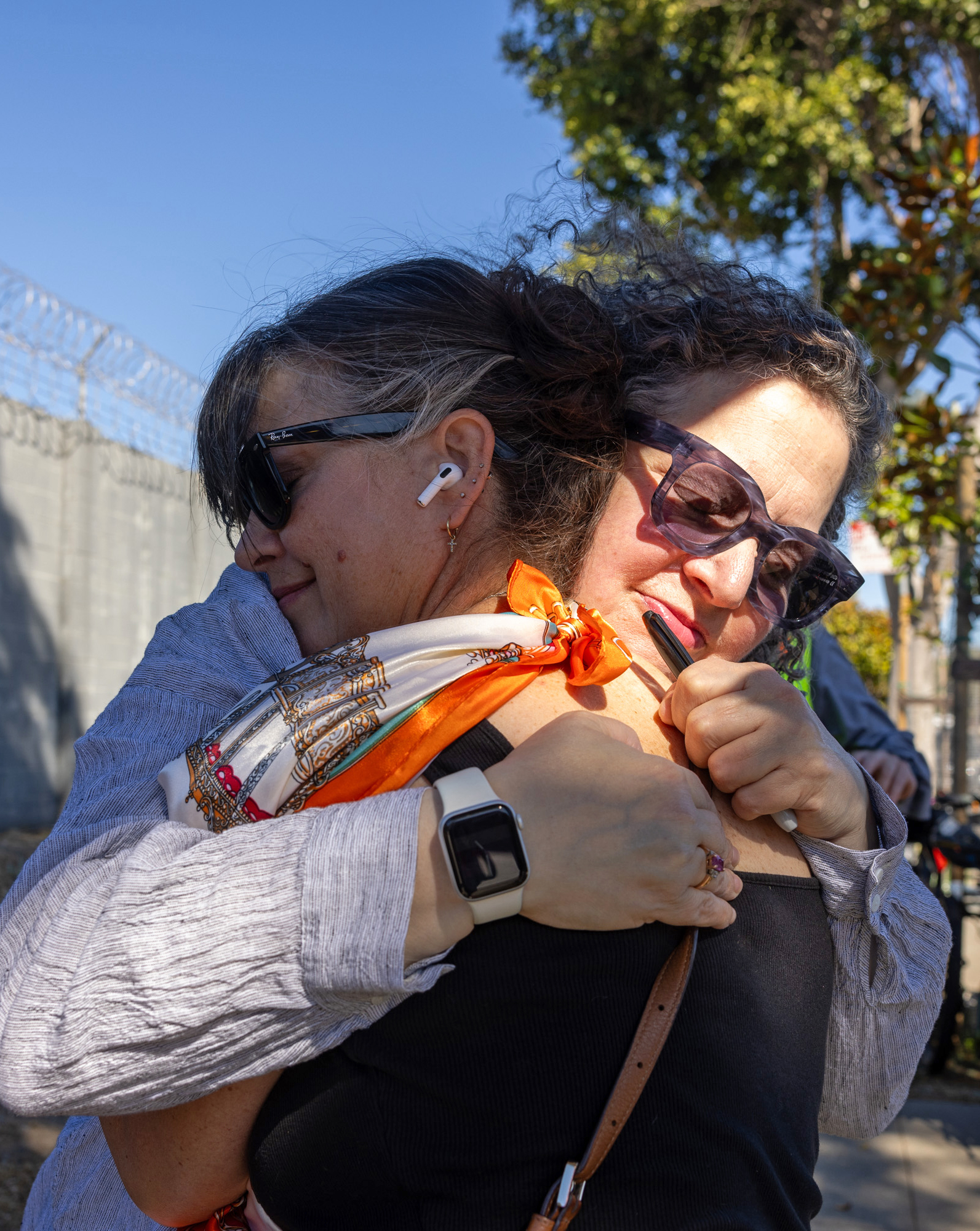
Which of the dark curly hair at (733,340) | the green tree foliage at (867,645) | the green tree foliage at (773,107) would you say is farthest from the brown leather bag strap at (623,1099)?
the green tree foliage at (867,645)

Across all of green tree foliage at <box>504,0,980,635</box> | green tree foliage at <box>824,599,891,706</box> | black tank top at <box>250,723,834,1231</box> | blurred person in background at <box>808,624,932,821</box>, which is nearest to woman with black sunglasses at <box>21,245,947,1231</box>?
black tank top at <box>250,723,834,1231</box>

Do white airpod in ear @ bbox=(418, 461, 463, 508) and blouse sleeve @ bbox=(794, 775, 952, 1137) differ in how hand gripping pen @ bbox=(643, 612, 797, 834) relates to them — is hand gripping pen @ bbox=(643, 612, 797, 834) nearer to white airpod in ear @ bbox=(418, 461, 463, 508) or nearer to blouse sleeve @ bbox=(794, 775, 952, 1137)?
blouse sleeve @ bbox=(794, 775, 952, 1137)

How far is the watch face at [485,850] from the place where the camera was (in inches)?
38.1

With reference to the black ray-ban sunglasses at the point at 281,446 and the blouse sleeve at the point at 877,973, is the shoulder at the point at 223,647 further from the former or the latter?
the blouse sleeve at the point at 877,973

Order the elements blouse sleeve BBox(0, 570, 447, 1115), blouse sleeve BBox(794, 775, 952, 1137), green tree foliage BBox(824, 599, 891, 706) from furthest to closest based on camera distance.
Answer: green tree foliage BBox(824, 599, 891, 706) → blouse sleeve BBox(794, 775, 952, 1137) → blouse sleeve BBox(0, 570, 447, 1115)

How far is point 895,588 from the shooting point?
895 centimetres

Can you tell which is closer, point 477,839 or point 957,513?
point 477,839

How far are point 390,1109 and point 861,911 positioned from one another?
0.71 metres

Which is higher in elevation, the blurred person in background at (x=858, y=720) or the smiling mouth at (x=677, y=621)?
the smiling mouth at (x=677, y=621)

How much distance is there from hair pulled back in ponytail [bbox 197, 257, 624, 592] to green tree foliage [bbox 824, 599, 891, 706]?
609 inches

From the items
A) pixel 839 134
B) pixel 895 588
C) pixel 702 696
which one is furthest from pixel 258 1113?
pixel 839 134

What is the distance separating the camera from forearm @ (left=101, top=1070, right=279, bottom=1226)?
1086mm

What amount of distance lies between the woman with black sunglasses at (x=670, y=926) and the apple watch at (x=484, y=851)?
0.03m

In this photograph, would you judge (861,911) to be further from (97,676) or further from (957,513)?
(97,676)
